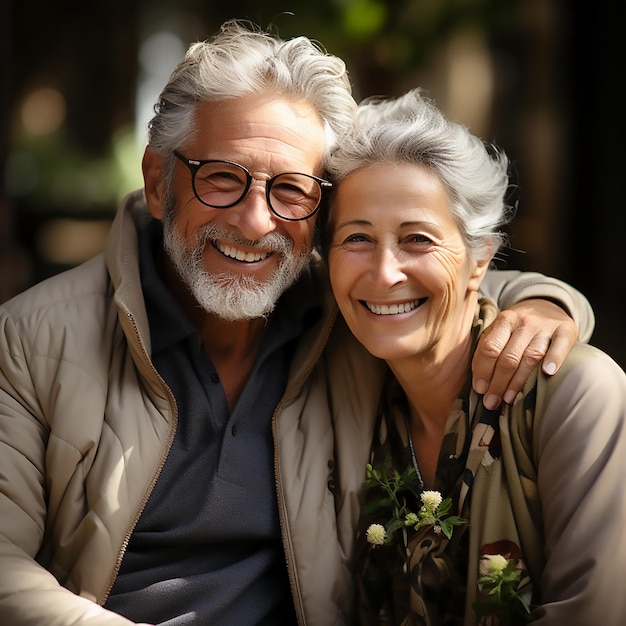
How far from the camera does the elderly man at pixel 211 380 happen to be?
78.8 inches

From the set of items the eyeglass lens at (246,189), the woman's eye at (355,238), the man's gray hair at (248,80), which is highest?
the man's gray hair at (248,80)

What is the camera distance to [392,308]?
2055mm

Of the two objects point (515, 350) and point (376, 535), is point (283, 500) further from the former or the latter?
point (515, 350)

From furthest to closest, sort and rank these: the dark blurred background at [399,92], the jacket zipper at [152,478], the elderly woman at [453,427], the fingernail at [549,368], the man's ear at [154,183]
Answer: the dark blurred background at [399,92] < the man's ear at [154,183] < the jacket zipper at [152,478] < the fingernail at [549,368] < the elderly woman at [453,427]

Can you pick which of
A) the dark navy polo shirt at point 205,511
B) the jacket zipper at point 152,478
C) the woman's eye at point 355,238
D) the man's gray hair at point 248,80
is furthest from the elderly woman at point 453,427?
the jacket zipper at point 152,478

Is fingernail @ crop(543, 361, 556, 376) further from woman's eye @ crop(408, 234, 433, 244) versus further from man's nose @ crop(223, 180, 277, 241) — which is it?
man's nose @ crop(223, 180, 277, 241)

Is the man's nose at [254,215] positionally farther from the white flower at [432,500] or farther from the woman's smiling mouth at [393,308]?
the white flower at [432,500]

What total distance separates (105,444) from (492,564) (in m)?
0.93

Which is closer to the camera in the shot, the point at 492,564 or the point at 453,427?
the point at 492,564

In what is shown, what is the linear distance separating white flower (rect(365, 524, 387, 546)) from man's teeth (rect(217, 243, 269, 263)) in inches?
29.6

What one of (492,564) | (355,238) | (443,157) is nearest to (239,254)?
(355,238)

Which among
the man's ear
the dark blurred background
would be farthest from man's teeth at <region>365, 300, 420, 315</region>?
the dark blurred background

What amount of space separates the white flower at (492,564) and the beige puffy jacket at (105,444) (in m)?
0.40

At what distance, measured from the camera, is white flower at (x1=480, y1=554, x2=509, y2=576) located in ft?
5.93
